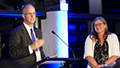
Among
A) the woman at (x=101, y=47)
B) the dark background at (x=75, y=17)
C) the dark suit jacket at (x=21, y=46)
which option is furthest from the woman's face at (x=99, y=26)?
the dark background at (x=75, y=17)

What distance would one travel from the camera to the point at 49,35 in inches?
200

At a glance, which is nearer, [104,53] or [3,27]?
[104,53]

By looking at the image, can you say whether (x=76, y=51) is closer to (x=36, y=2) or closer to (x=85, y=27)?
(x=85, y=27)

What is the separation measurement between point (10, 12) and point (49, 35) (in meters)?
→ 1.21

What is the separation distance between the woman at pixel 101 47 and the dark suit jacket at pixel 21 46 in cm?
99

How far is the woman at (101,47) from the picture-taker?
2910 mm

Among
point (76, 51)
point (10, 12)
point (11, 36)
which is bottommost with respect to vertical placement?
point (76, 51)

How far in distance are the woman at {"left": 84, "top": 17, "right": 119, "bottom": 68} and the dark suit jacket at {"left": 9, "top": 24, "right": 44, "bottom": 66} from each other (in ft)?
3.24

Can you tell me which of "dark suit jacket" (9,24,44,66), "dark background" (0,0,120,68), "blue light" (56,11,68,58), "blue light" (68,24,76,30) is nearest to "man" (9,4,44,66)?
"dark suit jacket" (9,24,44,66)

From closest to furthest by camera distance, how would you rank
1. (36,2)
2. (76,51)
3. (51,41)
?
(51,41) < (36,2) < (76,51)

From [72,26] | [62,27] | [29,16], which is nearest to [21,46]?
[29,16]

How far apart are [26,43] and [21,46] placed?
0.25ft

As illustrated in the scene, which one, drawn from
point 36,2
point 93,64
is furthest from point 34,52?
point 36,2

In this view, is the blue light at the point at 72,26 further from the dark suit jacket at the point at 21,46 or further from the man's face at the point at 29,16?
the dark suit jacket at the point at 21,46
